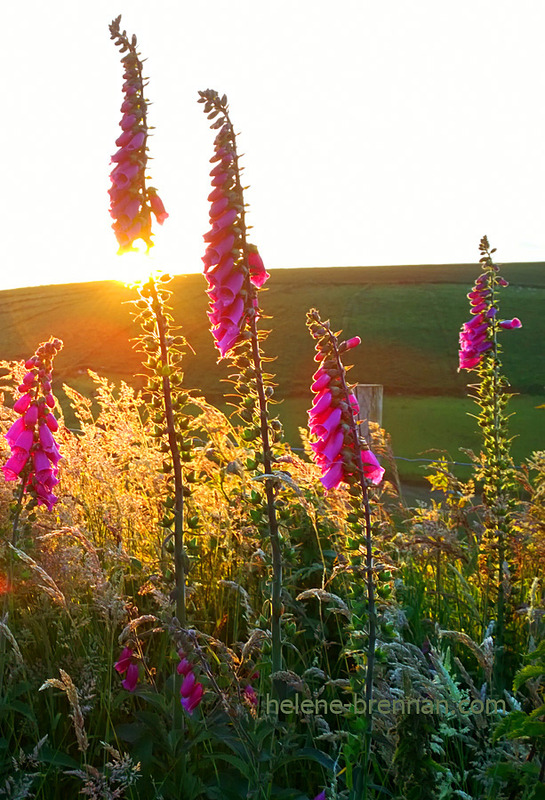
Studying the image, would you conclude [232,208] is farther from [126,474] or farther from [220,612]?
[126,474]

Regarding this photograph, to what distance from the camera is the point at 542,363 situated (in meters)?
36.8

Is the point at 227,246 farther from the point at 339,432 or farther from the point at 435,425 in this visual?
the point at 435,425

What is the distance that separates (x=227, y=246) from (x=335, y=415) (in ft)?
2.53

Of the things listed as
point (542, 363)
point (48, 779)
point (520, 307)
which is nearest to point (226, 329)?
point (48, 779)

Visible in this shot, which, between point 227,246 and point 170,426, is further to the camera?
point 170,426

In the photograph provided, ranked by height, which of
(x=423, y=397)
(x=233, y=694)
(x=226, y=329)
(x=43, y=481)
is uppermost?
(x=226, y=329)

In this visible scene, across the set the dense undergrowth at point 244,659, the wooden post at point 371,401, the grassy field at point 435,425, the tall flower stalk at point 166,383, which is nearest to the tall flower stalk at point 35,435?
the dense undergrowth at point 244,659

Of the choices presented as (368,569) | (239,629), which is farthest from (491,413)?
(368,569)

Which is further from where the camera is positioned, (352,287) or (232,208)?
(352,287)

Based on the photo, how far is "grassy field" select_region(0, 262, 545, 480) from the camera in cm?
2723

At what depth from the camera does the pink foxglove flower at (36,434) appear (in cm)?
313

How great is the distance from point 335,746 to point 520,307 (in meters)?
45.7

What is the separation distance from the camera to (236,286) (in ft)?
8.43

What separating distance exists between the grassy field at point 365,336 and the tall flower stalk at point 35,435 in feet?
51.5
